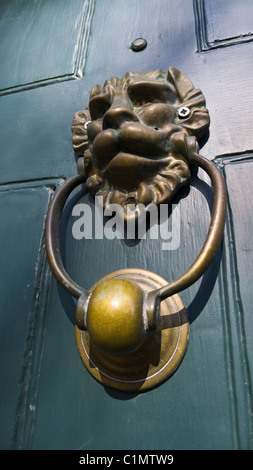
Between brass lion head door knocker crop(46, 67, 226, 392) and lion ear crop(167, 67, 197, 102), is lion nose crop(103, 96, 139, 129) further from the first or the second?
lion ear crop(167, 67, 197, 102)


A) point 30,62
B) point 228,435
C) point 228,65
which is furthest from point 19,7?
point 228,435

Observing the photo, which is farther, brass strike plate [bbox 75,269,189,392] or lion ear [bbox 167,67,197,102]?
lion ear [bbox 167,67,197,102]

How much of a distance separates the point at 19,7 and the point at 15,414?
1.03 m

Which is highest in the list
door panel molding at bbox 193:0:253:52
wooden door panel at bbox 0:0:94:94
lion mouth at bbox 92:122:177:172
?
wooden door panel at bbox 0:0:94:94

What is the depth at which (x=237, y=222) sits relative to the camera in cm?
53

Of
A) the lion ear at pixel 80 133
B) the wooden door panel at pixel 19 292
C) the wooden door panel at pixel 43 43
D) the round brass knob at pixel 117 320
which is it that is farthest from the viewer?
→ the wooden door panel at pixel 43 43

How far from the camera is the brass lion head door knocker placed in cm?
40

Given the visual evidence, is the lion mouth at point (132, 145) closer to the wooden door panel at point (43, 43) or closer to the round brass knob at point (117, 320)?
the round brass knob at point (117, 320)

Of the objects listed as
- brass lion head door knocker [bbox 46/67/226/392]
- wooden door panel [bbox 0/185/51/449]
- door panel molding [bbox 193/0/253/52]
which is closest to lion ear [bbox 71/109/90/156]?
brass lion head door knocker [bbox 46/67/226/392]

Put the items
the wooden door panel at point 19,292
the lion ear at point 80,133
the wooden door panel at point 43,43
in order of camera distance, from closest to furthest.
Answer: the wooden door panel at point 19,292 → the lion ear at point 80,133 → the wooden door panel at point 43,43

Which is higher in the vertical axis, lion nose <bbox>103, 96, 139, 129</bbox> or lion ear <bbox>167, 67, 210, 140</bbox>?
lion ear <bbox>167, 67, 210, 140</bbox>

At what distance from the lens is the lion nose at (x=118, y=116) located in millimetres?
521

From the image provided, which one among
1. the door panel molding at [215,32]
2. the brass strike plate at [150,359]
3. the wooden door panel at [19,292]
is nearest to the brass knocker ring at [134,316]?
the brass strike plate at [150,359]

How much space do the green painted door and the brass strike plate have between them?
0.01 meters
